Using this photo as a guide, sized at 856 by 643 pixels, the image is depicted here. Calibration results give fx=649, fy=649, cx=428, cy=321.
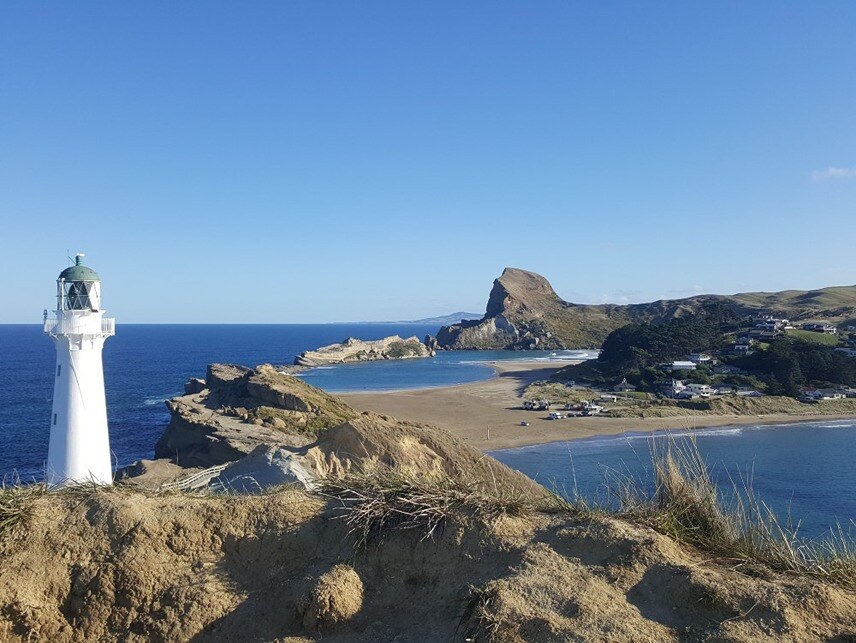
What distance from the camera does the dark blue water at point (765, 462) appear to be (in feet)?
93.1

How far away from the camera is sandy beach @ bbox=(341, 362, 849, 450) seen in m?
45.7

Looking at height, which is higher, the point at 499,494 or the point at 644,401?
the point at 499,494

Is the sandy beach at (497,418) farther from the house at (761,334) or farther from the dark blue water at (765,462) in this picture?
the house at (761,334)

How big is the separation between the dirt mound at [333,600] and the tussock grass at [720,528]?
2402 millimetres

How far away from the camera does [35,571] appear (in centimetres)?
534

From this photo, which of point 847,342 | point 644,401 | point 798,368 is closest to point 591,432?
point 644,401

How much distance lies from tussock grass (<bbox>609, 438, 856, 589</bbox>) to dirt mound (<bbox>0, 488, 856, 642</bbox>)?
0.21m

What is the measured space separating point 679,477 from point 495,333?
151585mm

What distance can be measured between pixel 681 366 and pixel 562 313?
97.3 metres

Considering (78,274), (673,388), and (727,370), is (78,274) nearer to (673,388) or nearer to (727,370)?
(673,388)

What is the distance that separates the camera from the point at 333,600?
4910 millimetres

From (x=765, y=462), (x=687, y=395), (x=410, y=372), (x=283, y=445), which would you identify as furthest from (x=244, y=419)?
(x=410, y=372)

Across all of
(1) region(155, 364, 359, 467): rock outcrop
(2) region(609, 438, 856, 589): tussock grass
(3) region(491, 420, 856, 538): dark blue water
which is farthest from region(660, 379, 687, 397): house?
(2) region(609, 438, 856, 589): tussock grass

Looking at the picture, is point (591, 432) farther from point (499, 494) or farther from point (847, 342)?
point (847, 342)
